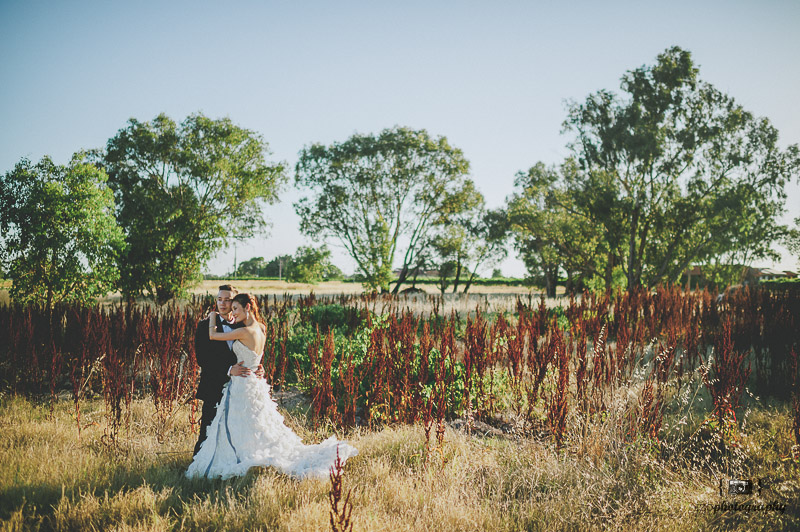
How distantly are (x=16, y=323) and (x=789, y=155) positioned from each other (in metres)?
22.7

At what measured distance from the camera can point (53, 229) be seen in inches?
310

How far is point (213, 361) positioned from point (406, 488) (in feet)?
5.65

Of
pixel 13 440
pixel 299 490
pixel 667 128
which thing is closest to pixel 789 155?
pixel 667 128

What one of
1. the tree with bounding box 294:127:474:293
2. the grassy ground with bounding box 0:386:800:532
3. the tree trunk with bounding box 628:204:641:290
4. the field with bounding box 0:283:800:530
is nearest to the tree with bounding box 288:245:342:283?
the tree with bounding box 294:127:474:293

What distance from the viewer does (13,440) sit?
3709mm

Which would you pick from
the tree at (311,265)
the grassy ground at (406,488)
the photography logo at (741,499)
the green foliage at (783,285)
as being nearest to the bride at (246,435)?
the grassy ground at (406,488)

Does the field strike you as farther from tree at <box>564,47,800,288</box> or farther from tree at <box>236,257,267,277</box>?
tree at <box>236,257,267,277</box>

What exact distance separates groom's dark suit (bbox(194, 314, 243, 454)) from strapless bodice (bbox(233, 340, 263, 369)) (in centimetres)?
10

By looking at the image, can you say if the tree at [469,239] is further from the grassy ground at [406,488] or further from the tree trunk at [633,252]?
the grassy ground at [406,488]

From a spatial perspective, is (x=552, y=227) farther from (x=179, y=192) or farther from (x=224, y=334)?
(x=224, y=334)

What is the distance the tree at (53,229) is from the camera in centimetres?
778

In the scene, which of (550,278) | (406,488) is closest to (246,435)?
(406,488)

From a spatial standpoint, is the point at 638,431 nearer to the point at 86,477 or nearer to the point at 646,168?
the point at 86,477

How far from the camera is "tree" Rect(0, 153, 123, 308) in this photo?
25.5 feet
